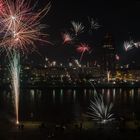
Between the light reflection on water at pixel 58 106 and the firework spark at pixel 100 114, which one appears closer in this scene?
the firework spark at pixel 100 114

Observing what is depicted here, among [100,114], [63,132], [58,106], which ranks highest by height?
[100,114]

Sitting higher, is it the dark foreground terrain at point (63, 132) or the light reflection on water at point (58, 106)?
the dark foreground terrain at point (63, 132)

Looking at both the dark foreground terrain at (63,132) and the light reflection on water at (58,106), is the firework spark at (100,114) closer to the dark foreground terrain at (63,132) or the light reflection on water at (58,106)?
the light reflection on water at (58,106)

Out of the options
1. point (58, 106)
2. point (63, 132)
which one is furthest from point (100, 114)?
point (58, 106)

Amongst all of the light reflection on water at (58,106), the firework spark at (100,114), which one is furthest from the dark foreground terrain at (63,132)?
the light reflection on water at (58,106)

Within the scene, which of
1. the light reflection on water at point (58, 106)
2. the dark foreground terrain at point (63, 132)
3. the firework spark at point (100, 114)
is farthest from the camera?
the light reflection on water at point (58, 106)

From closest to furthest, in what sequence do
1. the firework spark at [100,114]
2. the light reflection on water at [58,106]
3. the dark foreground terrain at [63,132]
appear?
the dark foreground terrain at [63,132] → the firework spark at [100,114] → the light reflection on water at [58,106]

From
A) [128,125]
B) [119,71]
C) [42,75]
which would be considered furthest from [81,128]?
[119,71]

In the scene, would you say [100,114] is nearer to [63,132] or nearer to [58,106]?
[63,132]

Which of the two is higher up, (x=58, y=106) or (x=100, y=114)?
(x=100, y=114)

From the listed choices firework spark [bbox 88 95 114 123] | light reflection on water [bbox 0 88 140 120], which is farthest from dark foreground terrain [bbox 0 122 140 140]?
light reflection on water [bbox 0 88 140 120]

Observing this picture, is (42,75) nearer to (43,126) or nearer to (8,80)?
(8,80)
